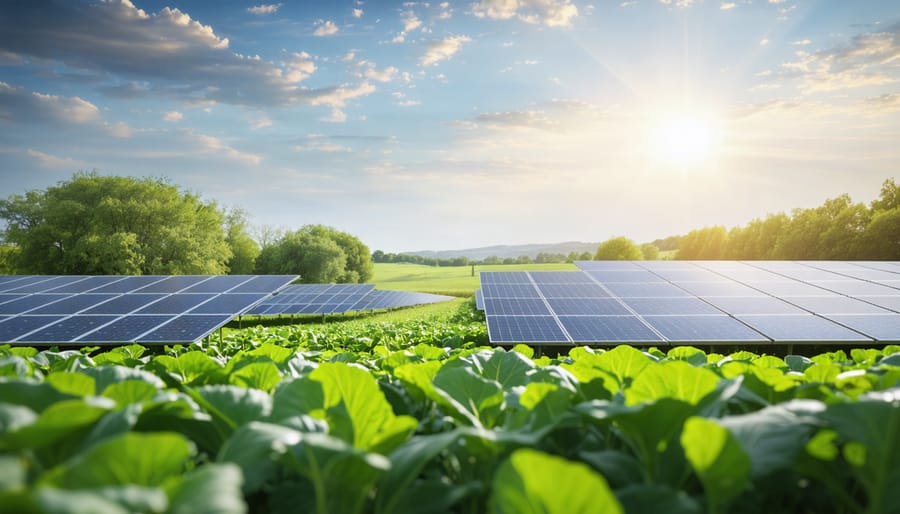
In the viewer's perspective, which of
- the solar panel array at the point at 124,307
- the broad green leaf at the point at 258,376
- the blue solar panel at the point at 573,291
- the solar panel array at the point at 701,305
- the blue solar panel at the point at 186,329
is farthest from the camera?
the blue solar panel at the point at 573,291

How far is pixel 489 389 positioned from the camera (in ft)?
5.06

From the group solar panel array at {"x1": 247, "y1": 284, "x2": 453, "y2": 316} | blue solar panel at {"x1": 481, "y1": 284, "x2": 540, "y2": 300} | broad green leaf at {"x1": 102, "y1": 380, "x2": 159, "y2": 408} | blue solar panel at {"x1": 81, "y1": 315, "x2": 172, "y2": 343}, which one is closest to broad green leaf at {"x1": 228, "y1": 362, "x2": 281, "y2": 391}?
broad green leaf at {"x1": 102, "y1": 380, "x2": 159, "y2": 408}

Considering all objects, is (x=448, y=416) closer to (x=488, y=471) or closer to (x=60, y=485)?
(x=488, y=471)

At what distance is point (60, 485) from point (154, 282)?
19.5 meters

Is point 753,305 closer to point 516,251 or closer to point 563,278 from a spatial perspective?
point 563,278

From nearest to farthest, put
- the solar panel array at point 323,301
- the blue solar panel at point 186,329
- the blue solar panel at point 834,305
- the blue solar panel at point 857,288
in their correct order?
the blue solar panel at point 186,329 → the blue solar panel at point 834,305 → the blue solar panel at point 857,288 → the solar panel array at point 323,301

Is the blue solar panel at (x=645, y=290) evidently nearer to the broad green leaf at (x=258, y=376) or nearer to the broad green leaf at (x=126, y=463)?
the broad green leaf at (x=258, y=376)

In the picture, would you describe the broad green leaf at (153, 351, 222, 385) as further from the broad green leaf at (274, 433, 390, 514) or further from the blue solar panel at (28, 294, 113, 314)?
the blue solar panel at (28, 294, 113, 314)

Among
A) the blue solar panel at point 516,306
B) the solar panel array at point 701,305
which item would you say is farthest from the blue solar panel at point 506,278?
the blue solar panel at point 516,306

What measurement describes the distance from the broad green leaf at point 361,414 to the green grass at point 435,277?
48819mm

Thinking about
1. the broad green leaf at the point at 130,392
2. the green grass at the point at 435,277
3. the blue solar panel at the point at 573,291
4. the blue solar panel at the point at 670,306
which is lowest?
the green grass at the point at 435,277

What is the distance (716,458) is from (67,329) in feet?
43.0

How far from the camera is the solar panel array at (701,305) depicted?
963cm

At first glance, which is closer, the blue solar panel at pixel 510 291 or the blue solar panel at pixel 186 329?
the blue solar panel at pixel 186 329
